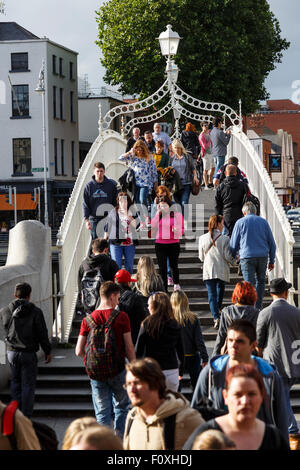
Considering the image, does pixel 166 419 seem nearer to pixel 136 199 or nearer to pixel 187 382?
pixel 187 382

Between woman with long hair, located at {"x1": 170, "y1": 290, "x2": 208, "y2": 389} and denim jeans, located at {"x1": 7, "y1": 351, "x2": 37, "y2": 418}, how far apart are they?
62.2 inches

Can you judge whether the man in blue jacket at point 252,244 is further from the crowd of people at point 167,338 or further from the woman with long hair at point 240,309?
the woman with long hair at point 240,309

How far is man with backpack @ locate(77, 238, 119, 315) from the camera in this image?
9.83m

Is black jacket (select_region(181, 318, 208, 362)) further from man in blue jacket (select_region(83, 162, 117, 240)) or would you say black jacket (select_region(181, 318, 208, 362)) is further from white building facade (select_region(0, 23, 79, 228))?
white building facade (select_region(0, 23, 79, 228))

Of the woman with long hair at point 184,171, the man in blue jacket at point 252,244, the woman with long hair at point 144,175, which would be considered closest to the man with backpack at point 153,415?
the man in blue jacket at point 252,244

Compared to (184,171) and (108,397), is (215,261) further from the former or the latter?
(184,171)

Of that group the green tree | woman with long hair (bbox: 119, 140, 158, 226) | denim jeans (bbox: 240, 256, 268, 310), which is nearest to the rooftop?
the green tree

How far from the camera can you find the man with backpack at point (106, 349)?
7.41m

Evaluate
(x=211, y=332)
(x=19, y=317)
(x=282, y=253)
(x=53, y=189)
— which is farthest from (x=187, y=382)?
(x=53, y=189)

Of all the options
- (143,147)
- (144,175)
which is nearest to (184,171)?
(144,175)

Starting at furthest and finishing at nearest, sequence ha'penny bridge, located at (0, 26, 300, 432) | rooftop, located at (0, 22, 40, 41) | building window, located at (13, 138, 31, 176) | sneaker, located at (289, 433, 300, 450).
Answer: rooftop, located at (0, 22, 40, 41) < building window, located at (13, 138, 31, 176) < ha'penny bridge, located at (0, 26, 300, 432) < sneaker, located at (289, 433, 300, 450)

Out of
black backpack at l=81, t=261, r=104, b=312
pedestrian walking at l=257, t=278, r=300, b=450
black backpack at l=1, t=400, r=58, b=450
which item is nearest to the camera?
black backpack at l=1, t=400, r=58, b=450

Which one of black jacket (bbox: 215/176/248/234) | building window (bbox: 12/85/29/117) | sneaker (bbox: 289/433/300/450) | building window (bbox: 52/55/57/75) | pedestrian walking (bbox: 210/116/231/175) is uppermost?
building window (bbox: 52/55/57/75)

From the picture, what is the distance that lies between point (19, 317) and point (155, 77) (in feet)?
116
